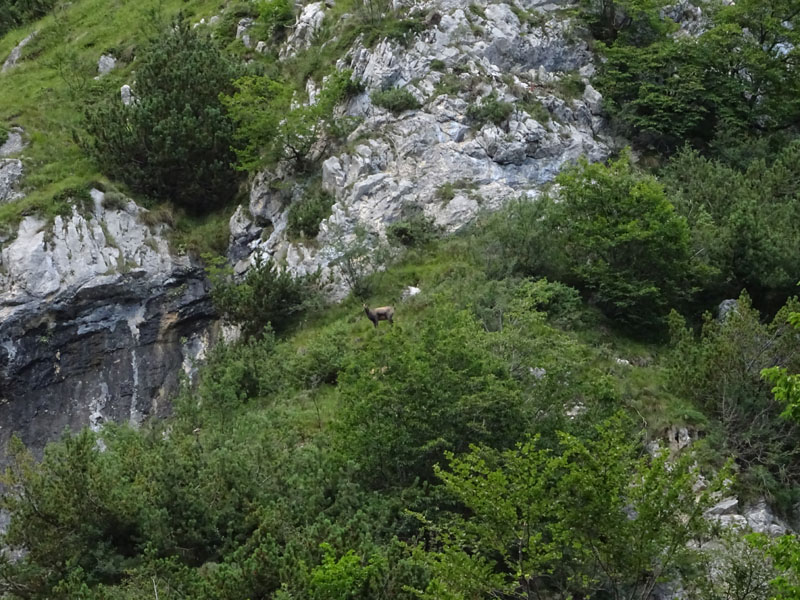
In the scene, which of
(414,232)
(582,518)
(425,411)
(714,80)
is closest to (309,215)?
(414,232)

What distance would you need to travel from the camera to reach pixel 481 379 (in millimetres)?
11148

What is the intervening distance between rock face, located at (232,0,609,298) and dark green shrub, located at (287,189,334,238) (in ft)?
0.74

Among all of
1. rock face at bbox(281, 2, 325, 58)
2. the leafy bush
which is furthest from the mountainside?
rock face at bbox(281, 2, 325, 58)

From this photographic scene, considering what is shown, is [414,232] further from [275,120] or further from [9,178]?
[9,178]

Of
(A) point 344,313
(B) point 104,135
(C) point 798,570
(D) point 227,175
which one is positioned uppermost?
(C) point 798,570

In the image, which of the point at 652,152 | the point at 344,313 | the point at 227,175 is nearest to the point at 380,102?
the point at 227,175

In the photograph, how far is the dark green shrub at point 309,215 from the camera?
65.7 feet

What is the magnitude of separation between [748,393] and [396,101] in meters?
12.5

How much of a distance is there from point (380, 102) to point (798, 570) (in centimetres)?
1738

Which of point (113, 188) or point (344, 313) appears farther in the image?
point (113, 188)

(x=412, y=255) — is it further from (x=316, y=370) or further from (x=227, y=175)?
(x=227, y=175)

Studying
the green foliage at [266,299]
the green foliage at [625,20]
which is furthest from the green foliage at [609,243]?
the green foliage at [625,20]

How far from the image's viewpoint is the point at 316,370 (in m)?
15.6

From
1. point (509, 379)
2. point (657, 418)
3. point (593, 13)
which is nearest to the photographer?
point (509, 379)
